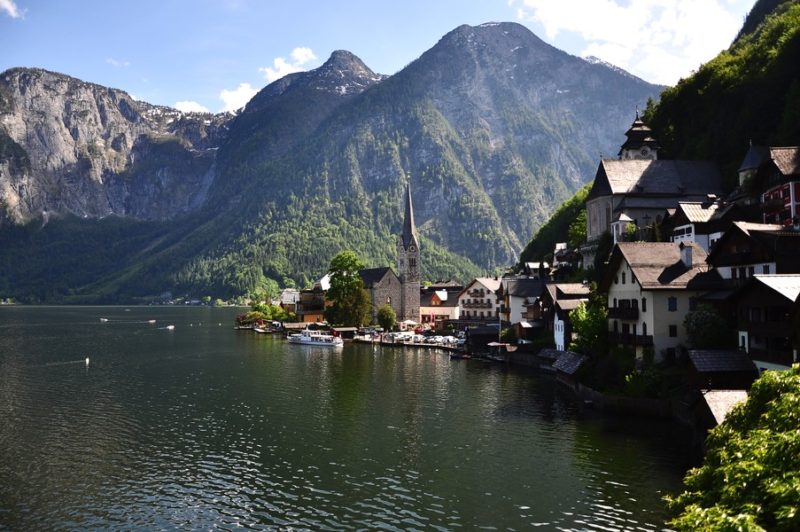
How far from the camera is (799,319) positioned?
40469 millimetres

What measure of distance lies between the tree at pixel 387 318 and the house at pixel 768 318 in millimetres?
107449

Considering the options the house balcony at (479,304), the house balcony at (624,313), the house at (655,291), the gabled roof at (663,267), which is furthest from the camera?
the house balcony at (479,304)

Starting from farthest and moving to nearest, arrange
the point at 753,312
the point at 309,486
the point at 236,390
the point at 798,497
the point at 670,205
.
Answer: the point at 670,205, the point at 236,390, the point at 753,312, the point at 309,486, the point at 798,497

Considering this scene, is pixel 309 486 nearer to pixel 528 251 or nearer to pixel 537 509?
pixel 537 509

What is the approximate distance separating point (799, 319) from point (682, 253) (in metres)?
24.8

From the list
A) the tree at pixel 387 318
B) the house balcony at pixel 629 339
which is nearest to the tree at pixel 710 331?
the house balcony at pixel 629 339

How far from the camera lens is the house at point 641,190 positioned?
103562 mm

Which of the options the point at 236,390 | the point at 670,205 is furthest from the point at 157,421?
the point at 670,205

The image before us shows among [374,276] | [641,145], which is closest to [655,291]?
[641,145]

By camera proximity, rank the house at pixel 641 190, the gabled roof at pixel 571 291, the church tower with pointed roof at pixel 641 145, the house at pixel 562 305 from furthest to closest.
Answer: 1. the church tower with pointed roof at pixel 641 145
2. the house at pixel 641 190
3. the gabled roof at pixel 571 291
4. the house at pixel 562 305

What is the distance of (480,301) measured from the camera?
14412 cm

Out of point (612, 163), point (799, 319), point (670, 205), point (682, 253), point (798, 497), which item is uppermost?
point (612, 163)

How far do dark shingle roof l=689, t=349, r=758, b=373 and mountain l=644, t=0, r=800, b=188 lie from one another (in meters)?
53.5

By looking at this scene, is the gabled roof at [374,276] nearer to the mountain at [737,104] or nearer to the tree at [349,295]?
the tree at [349,295]
